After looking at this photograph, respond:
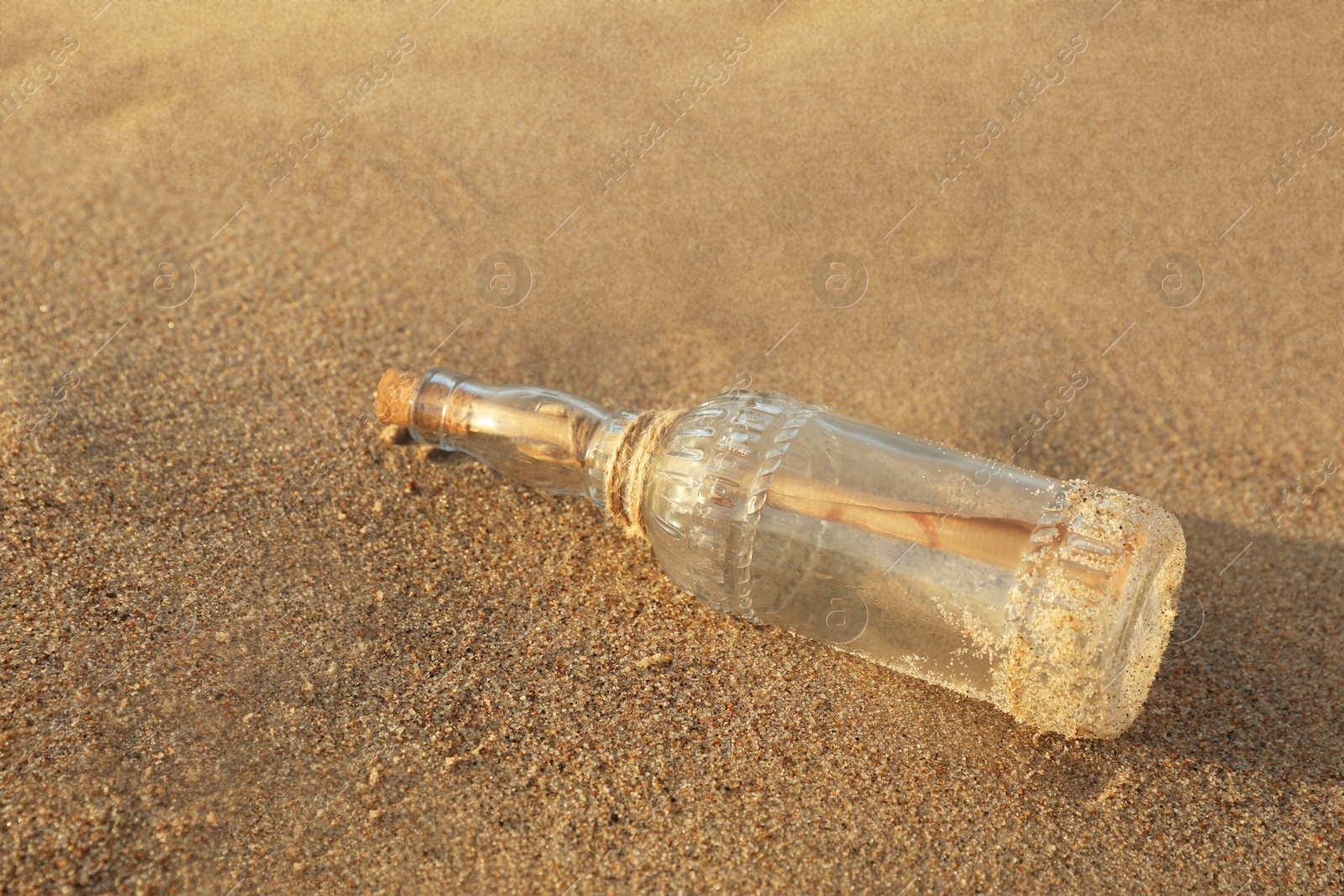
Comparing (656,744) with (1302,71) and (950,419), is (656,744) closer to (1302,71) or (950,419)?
(950,419)

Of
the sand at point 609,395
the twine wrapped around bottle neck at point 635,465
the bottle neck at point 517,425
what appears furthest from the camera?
the bottle neck at point 517,425

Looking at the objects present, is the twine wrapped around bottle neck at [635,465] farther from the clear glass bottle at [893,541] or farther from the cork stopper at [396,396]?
the cork stopper at [396,396]

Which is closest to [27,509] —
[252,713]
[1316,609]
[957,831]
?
[252,713]

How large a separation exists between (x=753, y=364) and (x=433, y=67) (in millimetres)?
1346

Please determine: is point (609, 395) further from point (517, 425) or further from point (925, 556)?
point (925, 556)

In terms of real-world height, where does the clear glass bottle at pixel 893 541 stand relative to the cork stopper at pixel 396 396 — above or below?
below

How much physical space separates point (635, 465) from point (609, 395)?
681mm

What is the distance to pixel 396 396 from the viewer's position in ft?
7.22

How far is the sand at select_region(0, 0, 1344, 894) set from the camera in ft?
5.45

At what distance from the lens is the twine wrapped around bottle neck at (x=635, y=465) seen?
200 centimetres

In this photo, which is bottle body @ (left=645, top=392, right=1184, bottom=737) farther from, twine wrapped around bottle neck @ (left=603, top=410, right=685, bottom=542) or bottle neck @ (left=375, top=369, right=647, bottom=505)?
bottle neck @ (left=375, top=369, right=647, bottom=505)

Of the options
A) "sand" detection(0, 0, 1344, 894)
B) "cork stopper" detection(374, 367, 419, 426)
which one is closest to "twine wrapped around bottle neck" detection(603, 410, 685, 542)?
"sand" detection(0, 0, 1344, 894)

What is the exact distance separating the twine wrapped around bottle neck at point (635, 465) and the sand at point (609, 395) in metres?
0.18

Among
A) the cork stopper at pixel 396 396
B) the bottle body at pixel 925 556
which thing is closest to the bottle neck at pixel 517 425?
the cork stopper at pixel 396 396
